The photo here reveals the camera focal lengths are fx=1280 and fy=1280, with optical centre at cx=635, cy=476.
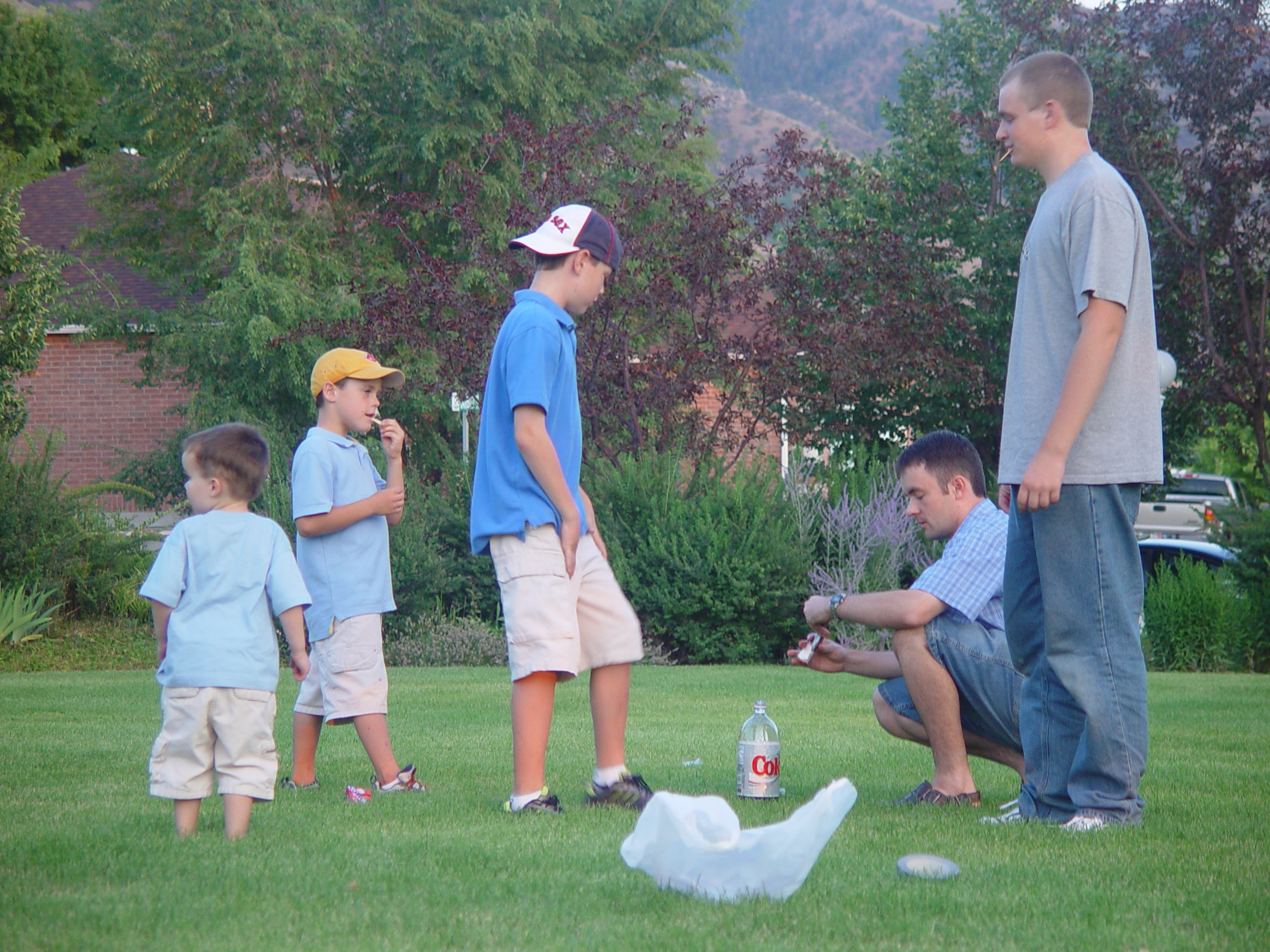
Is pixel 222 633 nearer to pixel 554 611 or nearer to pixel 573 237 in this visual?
pixel 554 611

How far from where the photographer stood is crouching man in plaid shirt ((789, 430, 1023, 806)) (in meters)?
4.51

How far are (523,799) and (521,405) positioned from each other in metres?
1.33

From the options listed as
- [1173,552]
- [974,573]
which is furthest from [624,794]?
[1173,552]

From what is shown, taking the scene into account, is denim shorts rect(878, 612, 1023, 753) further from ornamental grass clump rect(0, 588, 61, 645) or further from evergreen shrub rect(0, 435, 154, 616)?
evergreen shrub rect(0, 435, 154, 616)

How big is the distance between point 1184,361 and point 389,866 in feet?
56.9

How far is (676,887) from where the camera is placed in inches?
124

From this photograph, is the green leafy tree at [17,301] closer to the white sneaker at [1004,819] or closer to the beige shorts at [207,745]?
the beige shorts at [207,745]

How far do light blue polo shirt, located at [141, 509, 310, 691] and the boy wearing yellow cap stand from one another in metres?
0.79

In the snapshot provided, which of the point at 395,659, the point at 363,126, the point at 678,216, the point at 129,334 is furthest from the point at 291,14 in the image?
the point at 395,659

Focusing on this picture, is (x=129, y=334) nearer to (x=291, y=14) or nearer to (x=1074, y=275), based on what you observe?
(x=291, y=14)

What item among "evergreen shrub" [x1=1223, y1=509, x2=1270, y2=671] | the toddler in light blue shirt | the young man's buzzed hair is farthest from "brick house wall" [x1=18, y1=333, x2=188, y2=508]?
the young man's buzzed hair

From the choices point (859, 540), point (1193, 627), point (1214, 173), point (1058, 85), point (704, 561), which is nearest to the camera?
point (1058, 85)

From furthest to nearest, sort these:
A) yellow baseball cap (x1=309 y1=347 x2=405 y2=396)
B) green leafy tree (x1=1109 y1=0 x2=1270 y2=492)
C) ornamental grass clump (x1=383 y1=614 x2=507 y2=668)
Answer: green leafy tree (x1=1109 y1=0 x2=1270 y2=492), ornamental grass clump (x1=383 y1=614 x2=507 y2=668), yellow baseball cap (x1=309 y1=347 x2=405 y2=396)

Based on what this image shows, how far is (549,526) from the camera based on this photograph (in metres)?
4.42
